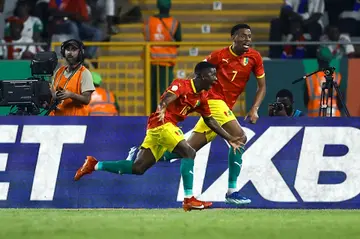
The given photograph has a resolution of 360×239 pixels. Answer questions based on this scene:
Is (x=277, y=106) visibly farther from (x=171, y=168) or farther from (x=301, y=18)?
(x=301, y=18)

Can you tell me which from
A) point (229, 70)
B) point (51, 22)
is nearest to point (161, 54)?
point (51, 22)

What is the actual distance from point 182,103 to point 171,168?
1.98 meters

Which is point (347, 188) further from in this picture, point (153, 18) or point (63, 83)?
point (153, 18)

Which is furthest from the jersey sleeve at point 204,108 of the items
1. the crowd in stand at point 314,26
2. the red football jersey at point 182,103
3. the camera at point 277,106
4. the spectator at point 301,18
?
the spectator at point 301,18

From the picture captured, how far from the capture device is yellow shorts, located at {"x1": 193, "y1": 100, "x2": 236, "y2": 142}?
17016 mm

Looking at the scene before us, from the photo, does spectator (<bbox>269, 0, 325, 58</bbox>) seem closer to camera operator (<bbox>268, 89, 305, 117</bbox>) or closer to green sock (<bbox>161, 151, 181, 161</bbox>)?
camera operator (<bbox>268, 89, 305, 117</bbox>)

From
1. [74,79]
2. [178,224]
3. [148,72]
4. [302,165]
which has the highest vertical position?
[74,79]

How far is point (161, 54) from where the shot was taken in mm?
21719

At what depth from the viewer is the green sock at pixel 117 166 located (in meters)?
16.6

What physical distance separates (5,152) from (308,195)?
3.99m

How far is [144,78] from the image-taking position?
844 inches

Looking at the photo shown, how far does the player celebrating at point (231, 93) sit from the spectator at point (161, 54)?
4.21 m

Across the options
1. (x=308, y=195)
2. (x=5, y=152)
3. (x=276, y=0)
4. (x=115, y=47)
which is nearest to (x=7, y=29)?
(x=115, y=47)

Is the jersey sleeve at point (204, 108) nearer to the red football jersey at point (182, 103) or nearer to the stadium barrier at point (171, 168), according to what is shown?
the red football jersey at point (182, 103)
